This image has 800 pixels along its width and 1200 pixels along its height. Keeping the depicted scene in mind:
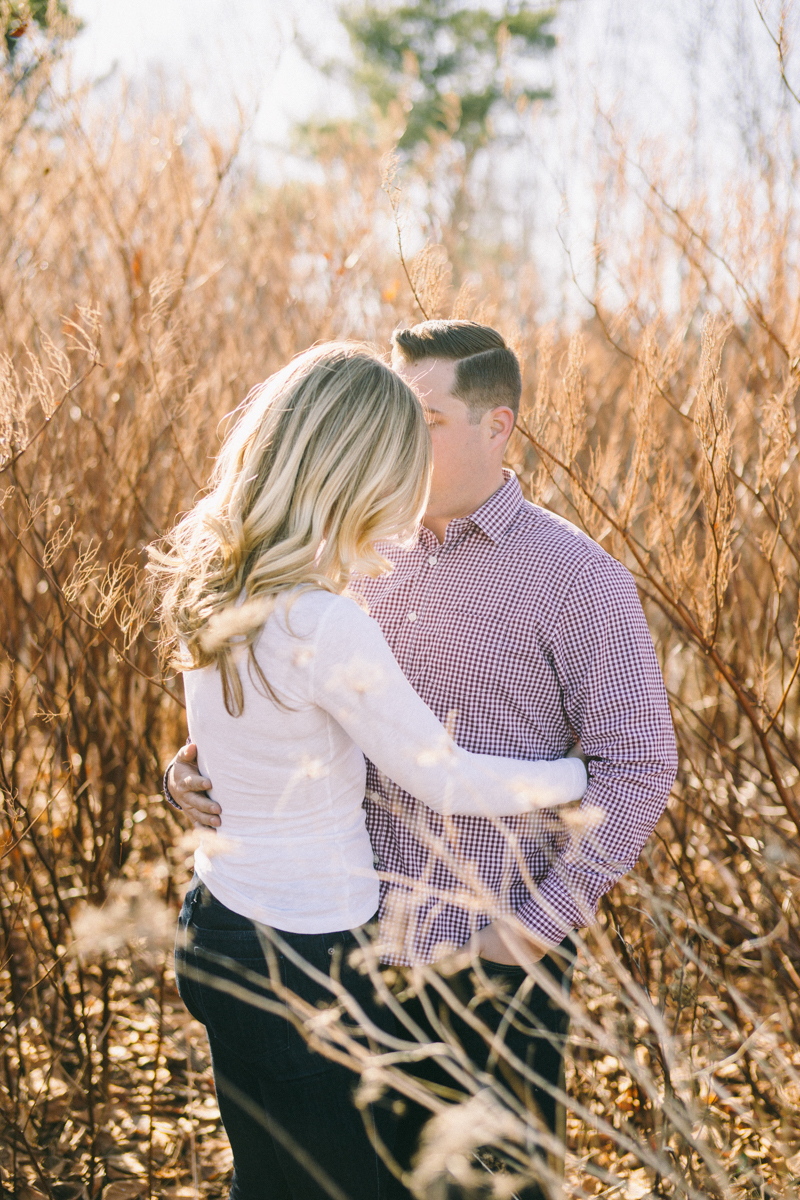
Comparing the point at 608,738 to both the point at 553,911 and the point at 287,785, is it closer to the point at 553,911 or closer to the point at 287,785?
the point at 553,911

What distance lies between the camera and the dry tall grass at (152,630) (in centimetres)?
188

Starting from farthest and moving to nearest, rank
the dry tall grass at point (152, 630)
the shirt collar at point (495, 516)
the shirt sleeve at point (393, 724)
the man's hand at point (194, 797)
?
the dry tall grass at point (152, 630) < the shirt collar at point (495, 516) < the man's hand at point (194, 797) < the shirt sleeve at point (393, 724)

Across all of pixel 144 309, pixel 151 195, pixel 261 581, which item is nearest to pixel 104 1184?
pixel 261 581

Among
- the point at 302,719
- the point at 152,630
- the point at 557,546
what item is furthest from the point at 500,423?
the point at 152,630

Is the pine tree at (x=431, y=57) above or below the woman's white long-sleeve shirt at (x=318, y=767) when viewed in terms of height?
above

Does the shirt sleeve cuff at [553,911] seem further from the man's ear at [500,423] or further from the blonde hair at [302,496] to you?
the man's ear at [500,423]

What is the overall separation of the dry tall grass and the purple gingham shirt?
0.17 meters

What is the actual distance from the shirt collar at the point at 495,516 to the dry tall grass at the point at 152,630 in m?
0.12

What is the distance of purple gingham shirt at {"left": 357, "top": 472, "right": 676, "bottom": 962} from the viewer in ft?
5.17

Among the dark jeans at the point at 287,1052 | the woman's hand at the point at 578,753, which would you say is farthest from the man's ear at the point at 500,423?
the dark jeans at the point at 287,1052

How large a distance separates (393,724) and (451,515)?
59 centimetres

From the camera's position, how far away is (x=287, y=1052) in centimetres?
138

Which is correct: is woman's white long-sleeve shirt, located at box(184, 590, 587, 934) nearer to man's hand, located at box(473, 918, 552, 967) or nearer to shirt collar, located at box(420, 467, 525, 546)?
man's hand, located at box(473, 918, 552, 967)

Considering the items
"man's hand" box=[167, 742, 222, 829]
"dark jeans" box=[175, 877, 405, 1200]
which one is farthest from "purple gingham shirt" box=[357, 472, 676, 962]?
"man's hand" box=[167, 742, 222, 829]
